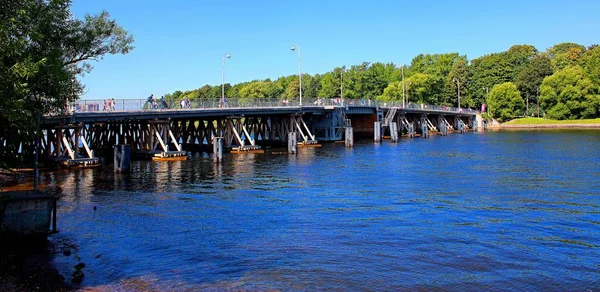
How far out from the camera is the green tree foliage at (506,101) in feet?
442

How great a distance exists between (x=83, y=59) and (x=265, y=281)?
24.4 m

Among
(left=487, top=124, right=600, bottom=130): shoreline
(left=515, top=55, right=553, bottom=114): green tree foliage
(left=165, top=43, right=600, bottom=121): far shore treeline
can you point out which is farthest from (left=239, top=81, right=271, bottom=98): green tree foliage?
(left=515, top=55, right=553, bottom=114): green tree foliage

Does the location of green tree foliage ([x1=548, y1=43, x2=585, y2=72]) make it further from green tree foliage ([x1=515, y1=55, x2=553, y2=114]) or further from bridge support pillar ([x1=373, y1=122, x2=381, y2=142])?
bridge support pillar ([x1=373, y1=122, x2=381, y2=142])

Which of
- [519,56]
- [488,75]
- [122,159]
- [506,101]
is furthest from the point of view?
[519,56]

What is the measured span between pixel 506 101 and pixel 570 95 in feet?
51.1

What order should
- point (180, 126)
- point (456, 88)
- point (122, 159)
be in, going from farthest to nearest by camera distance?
point (456, 88) → point (180, 126) → point (122, 159)

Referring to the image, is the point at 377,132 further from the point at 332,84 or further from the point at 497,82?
the point at 497,82

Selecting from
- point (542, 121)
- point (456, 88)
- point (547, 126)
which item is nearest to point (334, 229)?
point (547, 126)

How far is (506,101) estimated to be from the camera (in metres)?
136

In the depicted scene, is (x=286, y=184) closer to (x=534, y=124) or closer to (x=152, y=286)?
(x=152, y=286)

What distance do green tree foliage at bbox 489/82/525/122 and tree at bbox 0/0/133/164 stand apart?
118222 mm

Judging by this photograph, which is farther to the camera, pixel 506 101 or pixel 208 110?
pixel 506 101

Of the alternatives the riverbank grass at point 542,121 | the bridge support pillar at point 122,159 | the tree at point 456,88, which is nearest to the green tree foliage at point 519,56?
the tree at point 456,88

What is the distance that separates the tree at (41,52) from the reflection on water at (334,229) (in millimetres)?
5179
